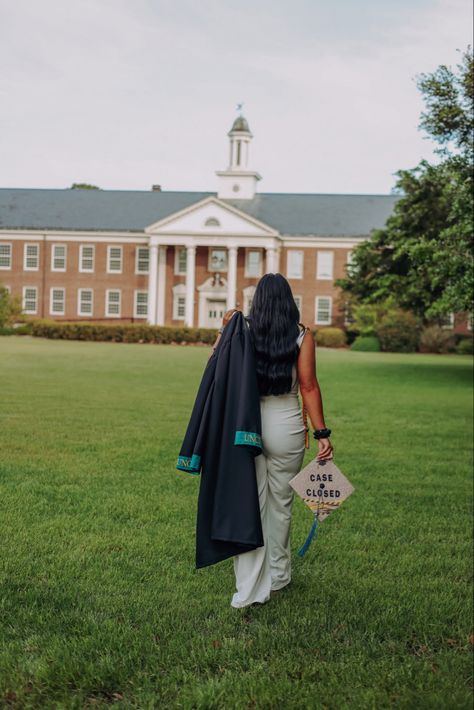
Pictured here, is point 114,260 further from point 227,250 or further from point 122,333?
point 122,333

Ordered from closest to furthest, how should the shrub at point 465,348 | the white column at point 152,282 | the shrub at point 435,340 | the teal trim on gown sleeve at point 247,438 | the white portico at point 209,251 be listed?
the teal trim on gown sleeve at point 247,438 < the shrub at point 435,340 < the shrub at point 465,348 < the white column at point 152,282 < the white portico at point 209,251

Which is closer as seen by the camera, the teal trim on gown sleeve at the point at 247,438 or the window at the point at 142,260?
the teal trim on gown sleeve at the point at 247,438

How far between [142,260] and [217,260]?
5092 mm

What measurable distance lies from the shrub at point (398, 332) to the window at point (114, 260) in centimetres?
1484

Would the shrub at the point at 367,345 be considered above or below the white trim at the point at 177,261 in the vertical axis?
below

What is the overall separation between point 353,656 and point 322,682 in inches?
17.3

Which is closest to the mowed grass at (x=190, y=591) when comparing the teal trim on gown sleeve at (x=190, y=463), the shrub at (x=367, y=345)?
the teal trim on gown sleeve at (x=190, y=463)

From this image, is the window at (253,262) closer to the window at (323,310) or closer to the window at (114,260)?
the window at (323,310)

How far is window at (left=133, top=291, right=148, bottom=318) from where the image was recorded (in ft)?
197

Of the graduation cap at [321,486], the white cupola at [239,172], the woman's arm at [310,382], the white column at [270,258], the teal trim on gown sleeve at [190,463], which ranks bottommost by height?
the graduation cap at [321,486]

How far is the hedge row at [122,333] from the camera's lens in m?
33.1

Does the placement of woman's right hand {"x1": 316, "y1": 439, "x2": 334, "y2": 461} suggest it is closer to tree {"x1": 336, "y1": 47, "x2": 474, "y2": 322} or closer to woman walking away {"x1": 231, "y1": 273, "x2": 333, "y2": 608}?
woman walking away {"x1": 231, "y1": 273, "x2": 333, "y2": 608}

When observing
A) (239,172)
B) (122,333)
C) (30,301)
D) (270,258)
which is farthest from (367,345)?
(30,301)

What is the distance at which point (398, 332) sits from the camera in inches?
1938
